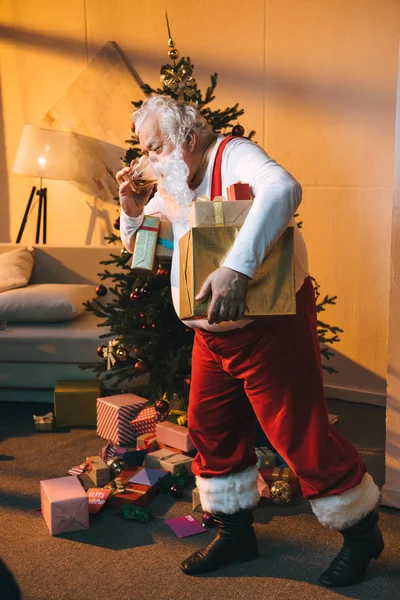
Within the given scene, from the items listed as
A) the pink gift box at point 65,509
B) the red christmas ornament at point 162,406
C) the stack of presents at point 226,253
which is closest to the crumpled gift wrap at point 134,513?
the pink gift box at point 65,509

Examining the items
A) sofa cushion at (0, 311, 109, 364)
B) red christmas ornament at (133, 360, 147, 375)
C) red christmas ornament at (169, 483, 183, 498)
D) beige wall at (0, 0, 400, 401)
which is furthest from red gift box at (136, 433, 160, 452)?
beige wall at (0, 0, 400, 401)

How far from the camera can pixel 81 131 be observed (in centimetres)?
471

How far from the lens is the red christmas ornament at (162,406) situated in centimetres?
320

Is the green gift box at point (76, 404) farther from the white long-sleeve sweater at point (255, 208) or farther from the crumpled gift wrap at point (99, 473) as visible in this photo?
the white long-sleeve sweater at point (255, 208)

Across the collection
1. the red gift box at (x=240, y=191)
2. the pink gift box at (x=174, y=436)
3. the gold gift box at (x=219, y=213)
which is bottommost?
the pink gift box at (x=174, y=436)

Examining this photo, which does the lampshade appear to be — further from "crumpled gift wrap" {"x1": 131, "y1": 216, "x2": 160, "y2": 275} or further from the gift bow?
"crumpled gift wrap" {"x1": 131, "y1": 216, "x2": 160, "y2": 275}

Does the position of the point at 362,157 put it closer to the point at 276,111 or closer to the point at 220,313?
the point at 276,111

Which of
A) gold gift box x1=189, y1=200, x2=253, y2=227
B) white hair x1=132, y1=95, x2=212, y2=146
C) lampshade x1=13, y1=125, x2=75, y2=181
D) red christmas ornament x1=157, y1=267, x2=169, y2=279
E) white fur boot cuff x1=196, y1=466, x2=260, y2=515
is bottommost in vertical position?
white fur boot cuff x1=196, y1=466, x2=260, y2=515

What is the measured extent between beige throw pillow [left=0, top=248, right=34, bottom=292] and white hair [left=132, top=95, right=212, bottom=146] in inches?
86.8

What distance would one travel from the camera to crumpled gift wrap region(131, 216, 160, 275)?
2.05 metres

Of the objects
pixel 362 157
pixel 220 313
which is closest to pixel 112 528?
pixel 220 313

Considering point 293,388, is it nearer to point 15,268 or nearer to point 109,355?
point 109,355

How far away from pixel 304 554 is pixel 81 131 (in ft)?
10.6

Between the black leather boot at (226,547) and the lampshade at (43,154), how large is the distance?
2.87m
